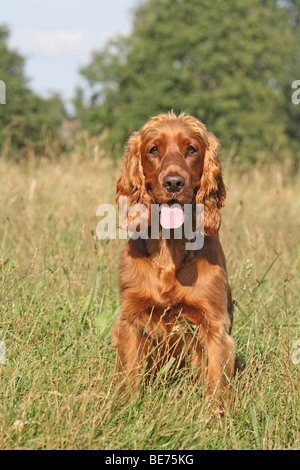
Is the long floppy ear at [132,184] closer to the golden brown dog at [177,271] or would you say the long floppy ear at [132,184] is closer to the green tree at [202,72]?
the golden brown dog at [177,271]

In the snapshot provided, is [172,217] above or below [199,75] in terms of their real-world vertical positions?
below

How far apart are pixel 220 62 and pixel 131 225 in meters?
24.0

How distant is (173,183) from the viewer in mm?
2758

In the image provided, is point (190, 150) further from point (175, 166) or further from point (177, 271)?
point (177, 271)

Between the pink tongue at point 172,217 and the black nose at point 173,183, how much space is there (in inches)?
4.7

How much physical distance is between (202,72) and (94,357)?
2544 centimetres

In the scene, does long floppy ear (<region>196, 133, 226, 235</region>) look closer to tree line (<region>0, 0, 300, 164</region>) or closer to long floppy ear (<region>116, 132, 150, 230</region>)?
long floppy ear (<region>116, 132, 150, 230</region>)

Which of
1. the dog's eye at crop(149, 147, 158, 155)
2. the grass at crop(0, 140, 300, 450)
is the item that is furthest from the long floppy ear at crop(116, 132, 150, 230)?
the grass at crop(0, 140, 300, 450)

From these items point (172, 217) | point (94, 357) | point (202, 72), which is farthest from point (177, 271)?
point (202, 72)

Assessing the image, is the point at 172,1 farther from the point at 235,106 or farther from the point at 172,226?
the point at 172,226

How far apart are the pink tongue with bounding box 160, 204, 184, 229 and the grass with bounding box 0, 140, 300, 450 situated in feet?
1.67

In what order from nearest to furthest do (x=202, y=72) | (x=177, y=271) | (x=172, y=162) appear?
(x=172, y=162) → (x=177, y=271) → (x=202, y=72)

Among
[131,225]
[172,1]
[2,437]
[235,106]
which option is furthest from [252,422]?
[172,1]

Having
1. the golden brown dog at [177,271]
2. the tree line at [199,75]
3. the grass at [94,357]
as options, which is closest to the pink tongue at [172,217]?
the golden brown dog at [177,271]
